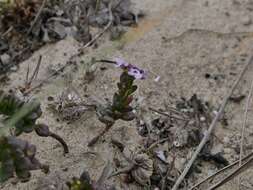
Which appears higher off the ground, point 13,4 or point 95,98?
point 13,4

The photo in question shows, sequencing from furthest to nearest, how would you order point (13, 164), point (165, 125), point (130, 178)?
point (165, 125), point (130, 178), point (13, 164)

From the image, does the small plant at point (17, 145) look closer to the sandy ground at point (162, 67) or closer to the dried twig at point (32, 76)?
the sandy ground at point (162, 67)

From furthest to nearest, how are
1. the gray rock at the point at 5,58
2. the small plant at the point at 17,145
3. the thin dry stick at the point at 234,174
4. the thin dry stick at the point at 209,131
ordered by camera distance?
the gray rock at the point at 5,58
the thin dry stick at the point at 209,131
the thin dry stick at the point at 234,174
the small plant at the point at 17,145

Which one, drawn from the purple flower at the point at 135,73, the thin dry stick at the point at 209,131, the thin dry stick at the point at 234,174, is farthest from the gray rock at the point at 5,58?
the thin dry stick at the point at 234,174

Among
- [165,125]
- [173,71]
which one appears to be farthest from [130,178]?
[173,71]

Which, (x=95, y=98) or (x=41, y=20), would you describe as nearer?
(x=95, y=98)

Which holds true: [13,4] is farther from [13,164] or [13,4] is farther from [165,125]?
[13,164]

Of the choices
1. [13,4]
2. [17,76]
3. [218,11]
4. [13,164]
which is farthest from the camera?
[218,11]
